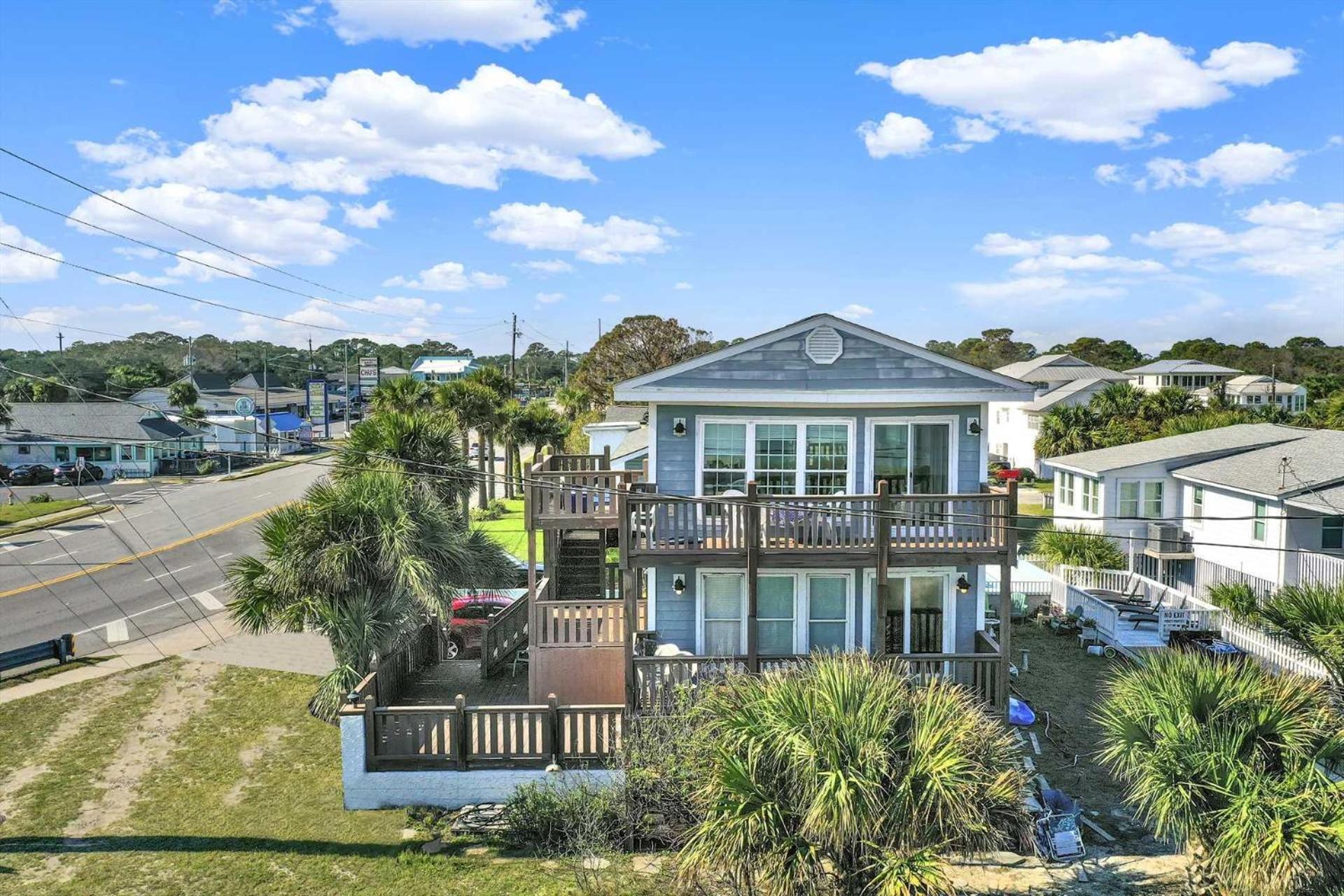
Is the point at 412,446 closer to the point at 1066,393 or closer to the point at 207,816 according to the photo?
the point at 207,816

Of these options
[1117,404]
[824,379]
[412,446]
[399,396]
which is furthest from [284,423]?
[824,379]

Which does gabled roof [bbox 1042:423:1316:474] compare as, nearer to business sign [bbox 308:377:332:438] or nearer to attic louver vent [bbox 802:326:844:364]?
attic louver vent [bbox 802:326:844:364]

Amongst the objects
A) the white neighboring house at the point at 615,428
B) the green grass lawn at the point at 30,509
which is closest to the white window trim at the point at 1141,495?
the white neighboring house at the point at 615,428

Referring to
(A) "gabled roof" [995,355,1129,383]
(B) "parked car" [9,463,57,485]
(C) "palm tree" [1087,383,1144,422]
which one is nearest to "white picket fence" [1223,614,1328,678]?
(C) "palm tree" [1087,383,1144,422]

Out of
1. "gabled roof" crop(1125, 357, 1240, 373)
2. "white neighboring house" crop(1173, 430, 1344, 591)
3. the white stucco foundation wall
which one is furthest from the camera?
"gabled roof" crop(1125, 357, 1240, 373)

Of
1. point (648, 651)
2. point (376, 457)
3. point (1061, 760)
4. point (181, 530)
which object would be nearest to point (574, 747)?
point (648, 651)
